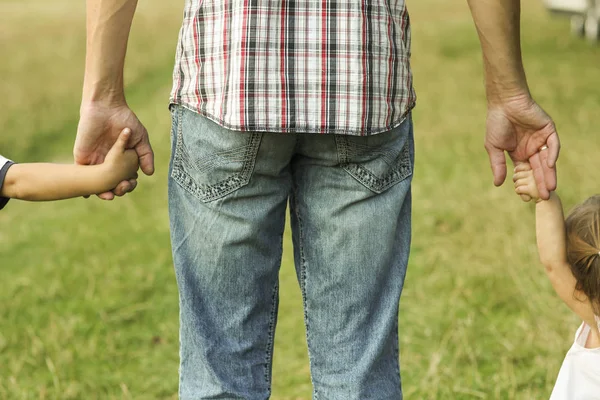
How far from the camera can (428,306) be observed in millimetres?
3781

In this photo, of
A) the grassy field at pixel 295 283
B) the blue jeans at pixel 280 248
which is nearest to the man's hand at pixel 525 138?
the blue jeans at pixel 280 248

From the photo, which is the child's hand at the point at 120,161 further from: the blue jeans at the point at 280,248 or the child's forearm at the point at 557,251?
the child's forearm at the point at 557,251

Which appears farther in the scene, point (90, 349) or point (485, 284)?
point (485, 284)

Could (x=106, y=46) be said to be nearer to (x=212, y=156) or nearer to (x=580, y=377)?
(x=212, y=156)

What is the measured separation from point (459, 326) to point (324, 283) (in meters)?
1.89

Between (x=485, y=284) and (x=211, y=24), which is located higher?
(x=211, y=24)

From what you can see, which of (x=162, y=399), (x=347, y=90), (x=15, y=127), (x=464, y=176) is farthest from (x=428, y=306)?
(x=15, y=127)

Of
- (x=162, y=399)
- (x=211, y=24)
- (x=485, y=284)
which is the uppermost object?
(x=211, y=24)

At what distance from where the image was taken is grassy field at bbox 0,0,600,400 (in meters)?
3.22

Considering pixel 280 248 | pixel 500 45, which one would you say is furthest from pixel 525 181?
pixel 280 248

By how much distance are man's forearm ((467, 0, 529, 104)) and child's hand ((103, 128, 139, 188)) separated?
2.46 ft

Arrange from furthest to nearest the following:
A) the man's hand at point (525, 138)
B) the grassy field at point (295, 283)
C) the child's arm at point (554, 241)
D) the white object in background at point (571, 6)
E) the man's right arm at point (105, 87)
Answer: the white object in background at point (571, 6) → the grassy field at point (295, 283) → the child's arm at point (554, 241) → the man's hand at point (525, 138) → the man's right arm at point (105, 87)

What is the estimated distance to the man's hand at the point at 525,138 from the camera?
1.87m

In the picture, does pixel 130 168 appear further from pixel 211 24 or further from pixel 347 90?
pixel 347 90
